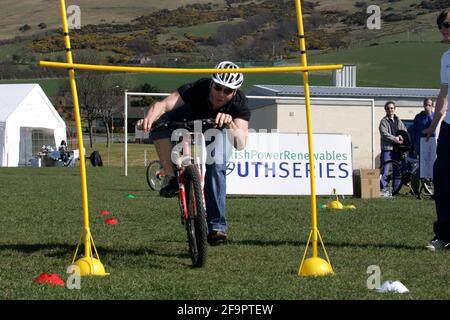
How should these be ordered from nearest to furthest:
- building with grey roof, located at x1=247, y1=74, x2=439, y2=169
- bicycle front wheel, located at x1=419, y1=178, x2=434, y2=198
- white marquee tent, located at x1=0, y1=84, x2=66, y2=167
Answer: bicycle front wheel, located at x1=419, y1=178, x2=434, y2=198 → building with grey roof, located at x1=247, y1=74, x2=439, y2=169 → white marquee tent, located at x1=0, y1=84, x2=66, y2=167

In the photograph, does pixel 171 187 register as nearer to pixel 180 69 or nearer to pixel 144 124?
pixel 144 124

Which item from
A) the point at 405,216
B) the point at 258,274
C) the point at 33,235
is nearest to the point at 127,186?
the point at 405,216

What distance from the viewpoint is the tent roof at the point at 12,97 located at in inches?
1511

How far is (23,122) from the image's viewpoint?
39.0 meters

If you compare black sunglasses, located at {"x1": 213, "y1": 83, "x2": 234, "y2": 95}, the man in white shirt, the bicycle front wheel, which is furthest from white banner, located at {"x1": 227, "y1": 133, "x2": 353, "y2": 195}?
black sunglasses, located at {"x1": 213, "y1": 83, "x2": 234, "y2": 95}

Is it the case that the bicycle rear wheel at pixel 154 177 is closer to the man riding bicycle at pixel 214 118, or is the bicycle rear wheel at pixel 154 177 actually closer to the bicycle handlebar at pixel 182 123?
the man riding bicycle at pixel 214 118

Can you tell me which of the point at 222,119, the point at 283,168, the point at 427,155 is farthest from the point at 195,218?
the point at 283,168

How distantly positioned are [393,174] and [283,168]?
89.3 inches

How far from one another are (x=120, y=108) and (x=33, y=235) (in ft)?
126

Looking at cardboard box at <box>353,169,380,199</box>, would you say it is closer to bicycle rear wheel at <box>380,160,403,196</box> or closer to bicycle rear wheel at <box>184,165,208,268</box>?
bicycle rear wheel at <box>380,160,403,196</box>

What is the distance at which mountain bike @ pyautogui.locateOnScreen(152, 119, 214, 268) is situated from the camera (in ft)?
21.6

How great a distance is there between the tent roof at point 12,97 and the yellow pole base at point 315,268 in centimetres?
3326

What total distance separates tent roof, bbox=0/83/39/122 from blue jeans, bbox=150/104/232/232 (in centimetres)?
3175

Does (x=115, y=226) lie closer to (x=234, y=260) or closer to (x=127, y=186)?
(x=234, y=260)
